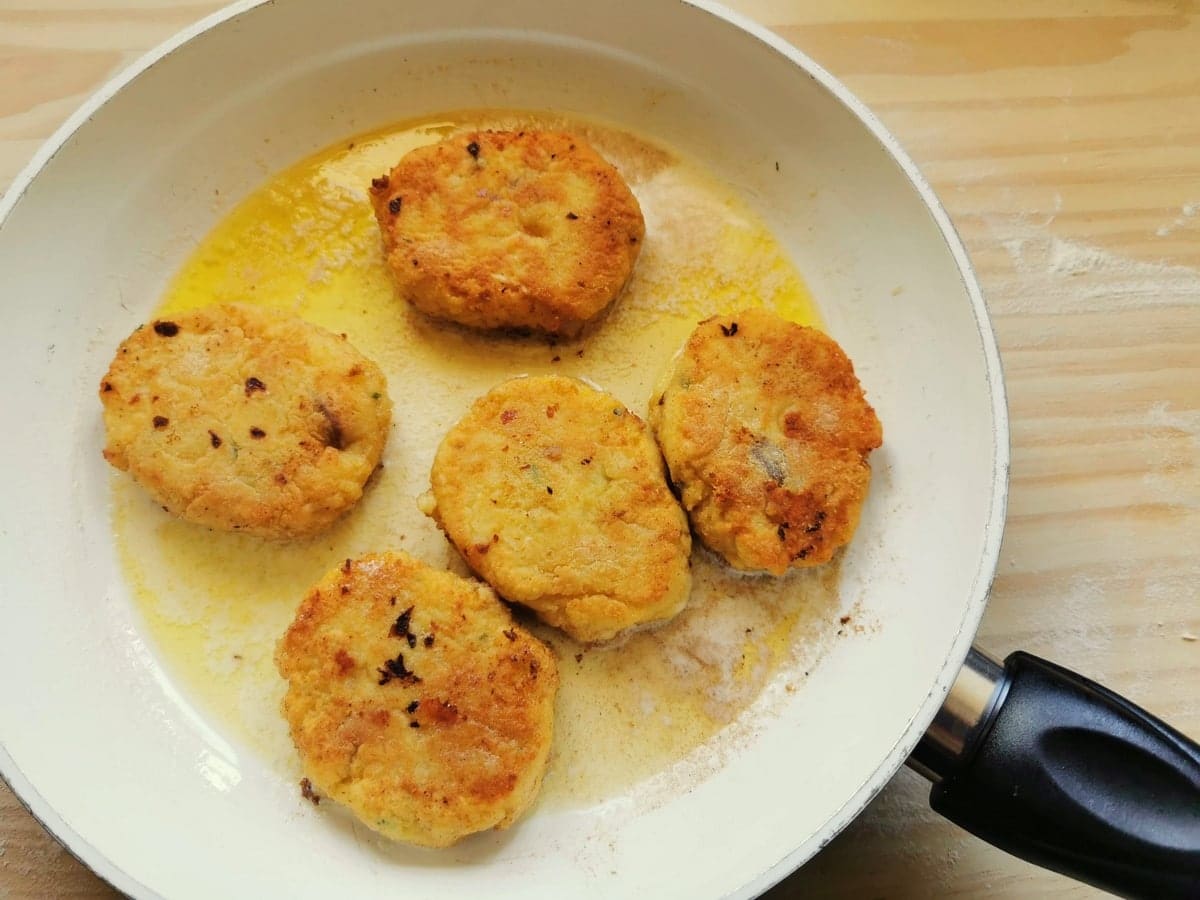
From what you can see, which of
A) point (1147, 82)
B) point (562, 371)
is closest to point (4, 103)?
point (562, 371)

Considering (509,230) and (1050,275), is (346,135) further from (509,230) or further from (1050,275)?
(1050,275)

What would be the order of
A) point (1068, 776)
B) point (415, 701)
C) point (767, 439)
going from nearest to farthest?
point (1068, 776)
point (415, 701)
point (767, 439)

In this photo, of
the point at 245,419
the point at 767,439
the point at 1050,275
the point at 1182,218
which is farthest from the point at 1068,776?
the point at 245,419

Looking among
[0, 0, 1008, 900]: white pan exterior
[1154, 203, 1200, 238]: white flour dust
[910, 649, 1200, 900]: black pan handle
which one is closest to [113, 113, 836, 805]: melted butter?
[0, 0, 1008, 900]: white pan exterior

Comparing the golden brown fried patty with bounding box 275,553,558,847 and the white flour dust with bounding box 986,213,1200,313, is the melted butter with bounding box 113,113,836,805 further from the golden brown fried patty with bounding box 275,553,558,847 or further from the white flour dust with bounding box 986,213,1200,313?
the white flour dust with bounding box 986,213,1200,313

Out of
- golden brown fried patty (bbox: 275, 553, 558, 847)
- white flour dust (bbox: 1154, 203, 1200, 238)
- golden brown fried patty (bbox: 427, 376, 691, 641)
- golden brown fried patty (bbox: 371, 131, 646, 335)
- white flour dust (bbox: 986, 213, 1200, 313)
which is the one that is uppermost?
white flour dust (bbox: 1154, 203, 1200, 238)

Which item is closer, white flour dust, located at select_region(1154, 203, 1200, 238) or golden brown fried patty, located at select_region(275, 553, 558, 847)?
golden brown fried patty, located at select_region(275, 553, 558, 847)
